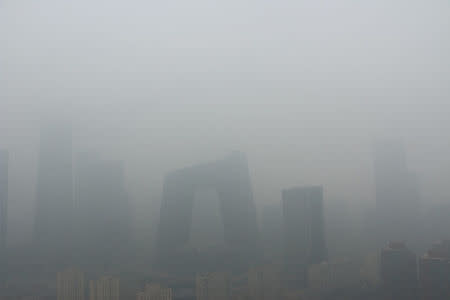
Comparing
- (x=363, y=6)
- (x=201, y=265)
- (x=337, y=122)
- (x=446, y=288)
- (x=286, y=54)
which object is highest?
(x=363, y=6)

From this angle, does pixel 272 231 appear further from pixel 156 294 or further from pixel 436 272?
pixel 436 272

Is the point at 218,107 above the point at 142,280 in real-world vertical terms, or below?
above

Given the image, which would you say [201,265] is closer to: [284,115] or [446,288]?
[284,115]

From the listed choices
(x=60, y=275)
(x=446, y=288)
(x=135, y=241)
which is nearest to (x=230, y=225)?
(x=135, y=241)

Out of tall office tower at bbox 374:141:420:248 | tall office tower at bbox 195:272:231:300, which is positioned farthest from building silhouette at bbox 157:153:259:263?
tall office tower at bbox 374:141:420:248

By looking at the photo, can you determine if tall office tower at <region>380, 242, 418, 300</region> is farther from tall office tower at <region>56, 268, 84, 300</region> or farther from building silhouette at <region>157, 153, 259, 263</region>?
tall office tower at <region>56, 268, 84, 300</region>

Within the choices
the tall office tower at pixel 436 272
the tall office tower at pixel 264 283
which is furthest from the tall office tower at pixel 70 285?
the tall office tower at pixel 436 272

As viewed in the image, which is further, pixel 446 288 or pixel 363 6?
pixel 363 6
